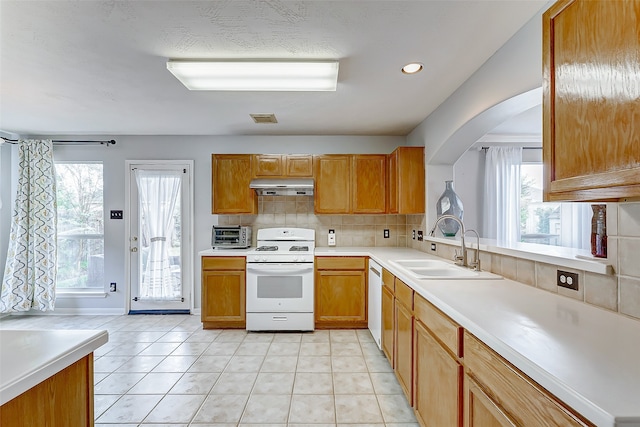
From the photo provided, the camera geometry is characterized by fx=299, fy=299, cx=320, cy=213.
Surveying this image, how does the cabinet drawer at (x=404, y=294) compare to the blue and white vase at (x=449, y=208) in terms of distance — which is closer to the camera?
the cabinet drawer at (x=404, y=294)

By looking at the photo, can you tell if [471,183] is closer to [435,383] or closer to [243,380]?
[435,383]

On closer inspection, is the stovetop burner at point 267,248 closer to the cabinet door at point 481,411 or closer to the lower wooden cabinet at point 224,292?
the lower wooden cabinet at point 224,292

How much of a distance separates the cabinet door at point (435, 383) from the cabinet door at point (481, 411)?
7 cm

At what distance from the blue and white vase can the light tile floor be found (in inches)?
54.0

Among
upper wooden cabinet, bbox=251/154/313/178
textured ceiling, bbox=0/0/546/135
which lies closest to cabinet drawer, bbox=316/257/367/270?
upper wooden cabinet, bbox=251/154/313/178

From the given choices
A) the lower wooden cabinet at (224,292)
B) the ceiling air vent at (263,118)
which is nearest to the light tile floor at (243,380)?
the lower wooden cabinet at (224,292)

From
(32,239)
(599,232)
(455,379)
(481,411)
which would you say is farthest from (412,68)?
(32,239)

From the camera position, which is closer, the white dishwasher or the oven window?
the white dishwasher

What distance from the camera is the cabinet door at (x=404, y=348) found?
191 cm

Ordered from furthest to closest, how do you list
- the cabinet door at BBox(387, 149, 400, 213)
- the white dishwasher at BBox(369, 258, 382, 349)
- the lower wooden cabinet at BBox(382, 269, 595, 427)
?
the cabinet door at BBox(387, 149, 400, 213) → the white dishwasher at BBox(369, 258, 382, 349) → the lower wooden cabinet at BBox(382, 269, 595, 427)

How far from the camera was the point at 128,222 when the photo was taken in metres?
4.05

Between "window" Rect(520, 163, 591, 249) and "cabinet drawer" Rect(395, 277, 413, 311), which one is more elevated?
"window" Rect(520, 163, 591, 249)

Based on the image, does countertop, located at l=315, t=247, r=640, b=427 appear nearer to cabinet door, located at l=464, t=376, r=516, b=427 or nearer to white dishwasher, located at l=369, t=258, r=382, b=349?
cabinet door, located at l=464, t=376, r=516, b=427

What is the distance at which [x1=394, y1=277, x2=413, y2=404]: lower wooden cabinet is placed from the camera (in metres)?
1.91
